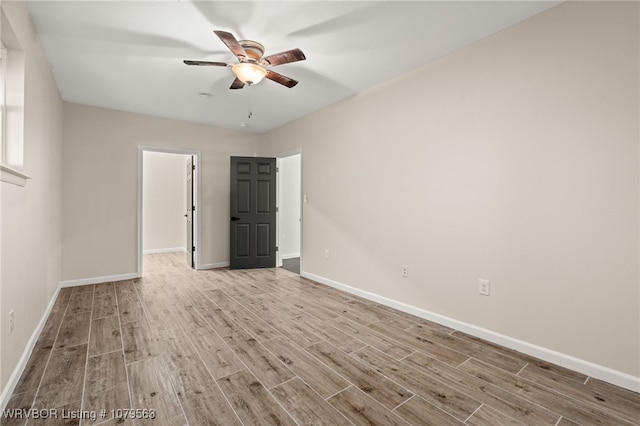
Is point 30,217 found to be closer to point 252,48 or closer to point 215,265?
point 252,48

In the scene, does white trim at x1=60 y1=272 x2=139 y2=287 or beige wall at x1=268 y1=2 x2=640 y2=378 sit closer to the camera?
beige wall at x1=268 y1=2 x2=640 y2=378

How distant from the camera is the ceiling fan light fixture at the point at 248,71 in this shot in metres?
2.55

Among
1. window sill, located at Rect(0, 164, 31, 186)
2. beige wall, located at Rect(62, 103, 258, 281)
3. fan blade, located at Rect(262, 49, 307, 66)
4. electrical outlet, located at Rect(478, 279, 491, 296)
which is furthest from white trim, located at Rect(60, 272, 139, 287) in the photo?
electrical outlet, located at Rect(478, 279, 491, 296)

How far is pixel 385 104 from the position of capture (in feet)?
11.4

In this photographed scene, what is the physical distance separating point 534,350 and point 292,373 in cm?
188

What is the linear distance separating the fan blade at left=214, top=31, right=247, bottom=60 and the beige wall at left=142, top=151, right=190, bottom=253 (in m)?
5.68

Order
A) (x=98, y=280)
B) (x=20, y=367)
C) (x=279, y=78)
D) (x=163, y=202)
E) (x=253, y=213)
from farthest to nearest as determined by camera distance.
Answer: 1. (x=163, y=202)
2. (x=253, y=213)
3. (x=98, y=280)
4. (x=279, y=78)
5. (x=20, y=367)

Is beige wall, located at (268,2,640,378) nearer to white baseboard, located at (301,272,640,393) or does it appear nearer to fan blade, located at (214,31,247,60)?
white baseboard, located at (301,272,640,393)

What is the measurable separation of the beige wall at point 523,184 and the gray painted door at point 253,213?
2391 mm

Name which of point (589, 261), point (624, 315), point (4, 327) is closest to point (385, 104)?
point (589, 261)

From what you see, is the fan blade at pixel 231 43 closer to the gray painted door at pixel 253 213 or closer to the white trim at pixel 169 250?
the gray painted door at pixel 253 213

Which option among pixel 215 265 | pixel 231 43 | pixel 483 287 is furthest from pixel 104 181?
pixel 483 287

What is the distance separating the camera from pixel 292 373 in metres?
2.05

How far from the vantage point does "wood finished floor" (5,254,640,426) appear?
5.46ft
